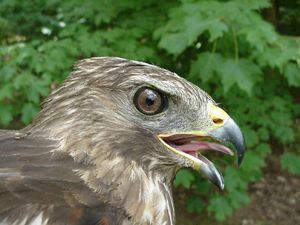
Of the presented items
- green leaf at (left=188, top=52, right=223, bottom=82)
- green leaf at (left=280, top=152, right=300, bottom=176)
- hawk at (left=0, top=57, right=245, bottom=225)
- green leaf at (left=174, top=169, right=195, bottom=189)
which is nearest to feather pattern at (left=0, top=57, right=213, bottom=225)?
hawk at (left=0, top=57, right=245, bottom=225)

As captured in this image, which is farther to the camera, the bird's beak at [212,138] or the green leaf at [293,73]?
the green leaf at [293,73]

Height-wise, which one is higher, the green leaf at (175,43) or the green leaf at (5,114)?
the green leaf at (175,43)

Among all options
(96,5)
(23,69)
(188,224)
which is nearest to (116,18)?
(96,5)

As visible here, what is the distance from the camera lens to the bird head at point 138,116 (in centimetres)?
268

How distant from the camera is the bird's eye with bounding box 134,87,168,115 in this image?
2688mm

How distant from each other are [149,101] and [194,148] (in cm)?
35

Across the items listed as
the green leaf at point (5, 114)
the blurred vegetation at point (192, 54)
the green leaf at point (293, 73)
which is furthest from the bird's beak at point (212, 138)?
the green leaf at point (5, 114)

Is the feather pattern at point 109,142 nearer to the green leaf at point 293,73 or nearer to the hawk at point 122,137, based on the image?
the hawk at point 122,137

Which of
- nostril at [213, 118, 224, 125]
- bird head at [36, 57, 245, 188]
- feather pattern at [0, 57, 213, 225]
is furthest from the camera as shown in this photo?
nostril at [213, 118, 224, 125]

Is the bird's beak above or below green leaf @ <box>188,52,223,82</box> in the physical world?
above

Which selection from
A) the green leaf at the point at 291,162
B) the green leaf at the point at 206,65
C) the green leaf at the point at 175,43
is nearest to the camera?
the green leaf at the point at 175,43

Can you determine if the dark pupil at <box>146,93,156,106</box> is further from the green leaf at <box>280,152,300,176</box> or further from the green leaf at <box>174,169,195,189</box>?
the green leaf at <box>280,152,300,176</box>

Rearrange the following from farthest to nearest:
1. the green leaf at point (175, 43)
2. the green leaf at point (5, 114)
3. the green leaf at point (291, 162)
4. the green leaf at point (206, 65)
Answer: the green leaf at point (291, 162), the green leaf at point (5, 114), the green leaf at point (206, 65), the green leaf at point (175, 43)

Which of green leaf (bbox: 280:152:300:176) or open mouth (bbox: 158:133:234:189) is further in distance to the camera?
green leaf (bbox: 280:152:300:176)
